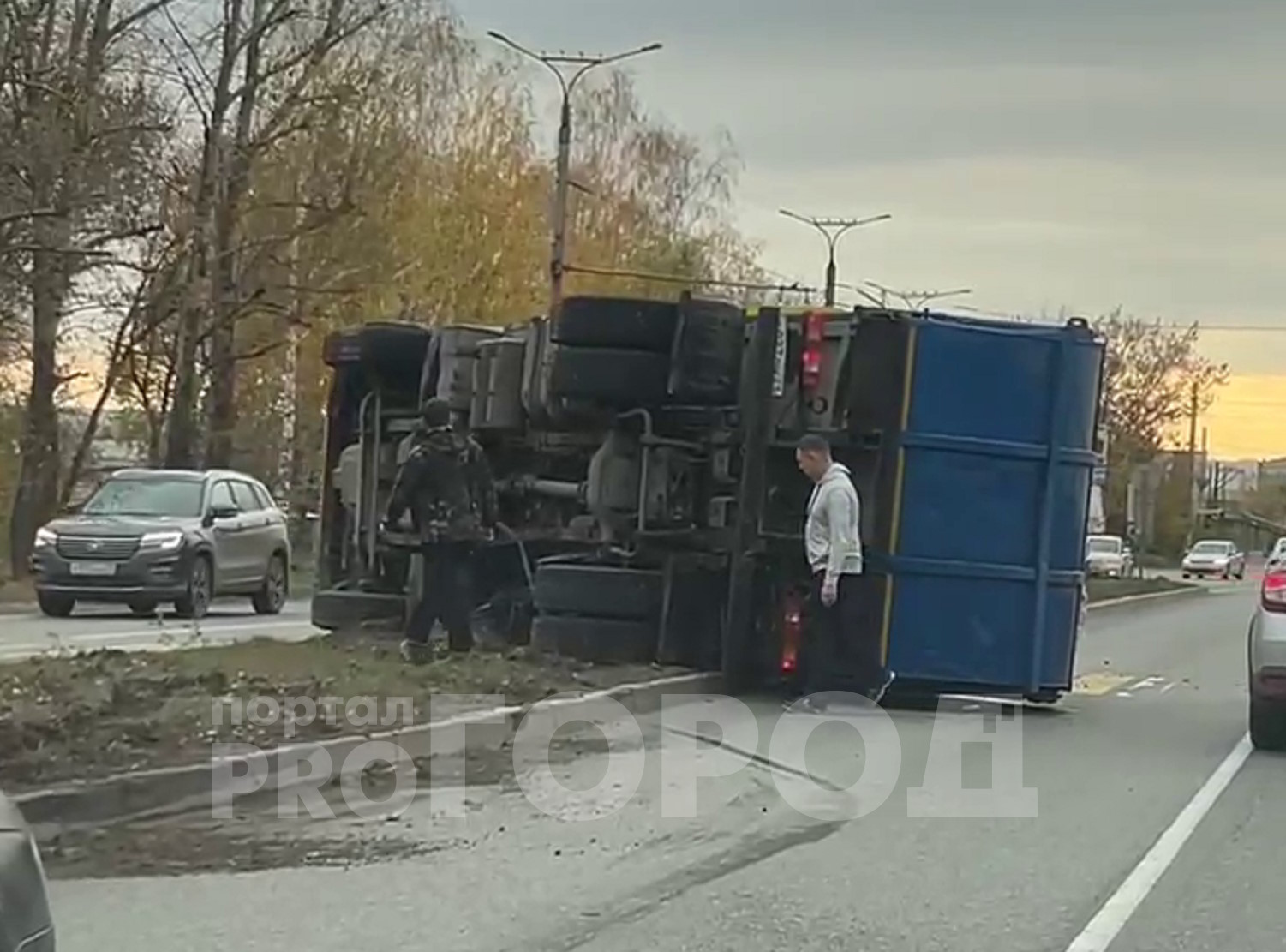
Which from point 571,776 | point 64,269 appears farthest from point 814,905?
point 64,269

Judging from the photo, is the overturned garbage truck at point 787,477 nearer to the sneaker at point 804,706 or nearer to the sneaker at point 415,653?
the sneaker at point 804,706

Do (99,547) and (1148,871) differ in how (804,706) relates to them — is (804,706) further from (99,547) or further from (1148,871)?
(99,547)

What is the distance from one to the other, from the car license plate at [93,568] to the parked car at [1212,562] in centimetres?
6607

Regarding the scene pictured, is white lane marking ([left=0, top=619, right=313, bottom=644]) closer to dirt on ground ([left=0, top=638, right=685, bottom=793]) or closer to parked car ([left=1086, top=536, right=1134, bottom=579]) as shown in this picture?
dirt on ground ([left=0, top=638, right=685, bottom=793])

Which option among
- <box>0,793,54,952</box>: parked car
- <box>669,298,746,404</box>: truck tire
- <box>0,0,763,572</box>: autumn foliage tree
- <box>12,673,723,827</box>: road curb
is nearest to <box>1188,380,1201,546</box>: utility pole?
<box>0,0,763,572</box>: autumn foliage tree

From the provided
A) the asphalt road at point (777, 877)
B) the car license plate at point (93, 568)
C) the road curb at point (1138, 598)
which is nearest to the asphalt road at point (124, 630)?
the car license plate at point (93, 568)

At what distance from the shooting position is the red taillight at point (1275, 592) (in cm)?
1416

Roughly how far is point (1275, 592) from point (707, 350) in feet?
13.9

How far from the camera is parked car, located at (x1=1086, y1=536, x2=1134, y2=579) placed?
61.5 metres

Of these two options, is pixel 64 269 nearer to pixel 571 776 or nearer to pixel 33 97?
pixel 33 97

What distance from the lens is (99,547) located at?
24875 mm

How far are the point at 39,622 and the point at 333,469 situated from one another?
6664 mm

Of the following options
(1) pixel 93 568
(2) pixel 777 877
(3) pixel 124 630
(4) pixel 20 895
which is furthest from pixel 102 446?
(4) pixel 20 895

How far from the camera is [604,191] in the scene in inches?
2202
